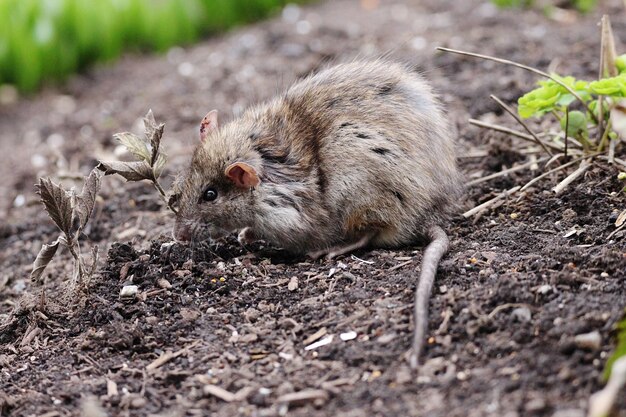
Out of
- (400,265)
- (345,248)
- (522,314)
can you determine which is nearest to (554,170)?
(400,265)

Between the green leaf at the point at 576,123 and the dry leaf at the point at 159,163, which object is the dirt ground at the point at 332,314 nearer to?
the green leaf at the point at 576,123

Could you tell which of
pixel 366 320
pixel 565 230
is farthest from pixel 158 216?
pixel 565 230

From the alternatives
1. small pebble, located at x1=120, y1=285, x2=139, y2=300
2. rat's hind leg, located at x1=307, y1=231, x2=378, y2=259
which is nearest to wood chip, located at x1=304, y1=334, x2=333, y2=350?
rat's hind leg, located at x1=307, y1=231, x2=378, y2=259

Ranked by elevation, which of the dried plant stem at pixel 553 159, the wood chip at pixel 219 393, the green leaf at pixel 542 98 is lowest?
the wood chip at pixel 219 393

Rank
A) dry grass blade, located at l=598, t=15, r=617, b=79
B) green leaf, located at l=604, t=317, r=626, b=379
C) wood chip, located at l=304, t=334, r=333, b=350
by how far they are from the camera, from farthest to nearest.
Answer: dry grass blade, located at l=598, t=15, r=617, b=79 → wood chip, located at l=304, t=334, r=333, b=350 → green leaf, located at l=604, t=317, r=626, b=379

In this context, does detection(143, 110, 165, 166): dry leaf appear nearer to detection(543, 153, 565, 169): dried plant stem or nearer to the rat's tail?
the rat's tail

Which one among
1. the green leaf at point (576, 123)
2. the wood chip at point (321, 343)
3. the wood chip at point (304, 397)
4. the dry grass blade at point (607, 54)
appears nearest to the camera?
the wood chip at point (304, 397)

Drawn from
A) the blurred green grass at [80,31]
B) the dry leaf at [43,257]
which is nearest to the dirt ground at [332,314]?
the dry leaf at [43,257]
